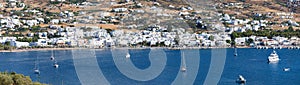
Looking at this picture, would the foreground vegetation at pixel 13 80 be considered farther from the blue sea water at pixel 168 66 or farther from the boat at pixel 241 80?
the boat at pixel 241 80

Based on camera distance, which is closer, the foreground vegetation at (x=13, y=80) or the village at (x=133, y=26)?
the foreground vegetation at (x=13, y=80)

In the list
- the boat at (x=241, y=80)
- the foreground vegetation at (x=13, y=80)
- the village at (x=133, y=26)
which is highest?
the foreground vegetation at (x=13, y=80)

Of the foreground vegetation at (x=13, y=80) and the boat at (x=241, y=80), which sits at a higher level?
the foreground vegetation at (x=13, y=80)

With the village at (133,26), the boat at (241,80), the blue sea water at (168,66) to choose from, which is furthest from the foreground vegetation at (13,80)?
the village at (133,26)

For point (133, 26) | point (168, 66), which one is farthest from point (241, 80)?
point (133, 26)

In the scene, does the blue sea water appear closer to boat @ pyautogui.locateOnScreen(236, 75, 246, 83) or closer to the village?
boat @ pyautogui.locateOnScreen(236, 75, 246, 83)

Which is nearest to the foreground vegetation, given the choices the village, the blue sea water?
the blue sea water
